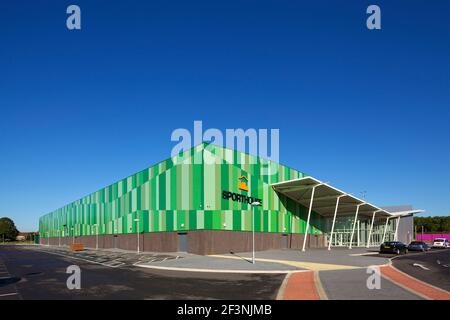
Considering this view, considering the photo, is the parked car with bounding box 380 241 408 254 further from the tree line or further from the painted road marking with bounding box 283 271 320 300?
the tree line

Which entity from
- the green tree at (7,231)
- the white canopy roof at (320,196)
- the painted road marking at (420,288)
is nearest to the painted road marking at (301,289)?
the painted road marking at (420,288)

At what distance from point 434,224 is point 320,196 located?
103548 millimetres

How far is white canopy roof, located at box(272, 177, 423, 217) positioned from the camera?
142 ft

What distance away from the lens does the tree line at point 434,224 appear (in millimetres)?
130250

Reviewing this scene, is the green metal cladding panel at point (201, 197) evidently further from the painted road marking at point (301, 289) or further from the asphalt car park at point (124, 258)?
the painted road marking at point (301, 289)

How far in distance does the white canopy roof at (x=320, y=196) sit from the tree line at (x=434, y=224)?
86.1 metres

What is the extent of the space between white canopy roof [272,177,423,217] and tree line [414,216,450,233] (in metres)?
86.1

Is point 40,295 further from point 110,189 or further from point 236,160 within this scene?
point 110,189

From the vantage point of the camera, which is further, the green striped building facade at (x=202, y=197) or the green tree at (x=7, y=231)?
the green tree at (x=7, y=231)

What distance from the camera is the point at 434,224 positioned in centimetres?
13362

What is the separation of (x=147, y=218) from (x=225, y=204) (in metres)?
10.2

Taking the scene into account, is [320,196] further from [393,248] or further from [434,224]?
[434,224]

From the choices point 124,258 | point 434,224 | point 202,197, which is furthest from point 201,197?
point 434,224

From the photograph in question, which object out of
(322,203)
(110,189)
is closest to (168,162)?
(110,189)
